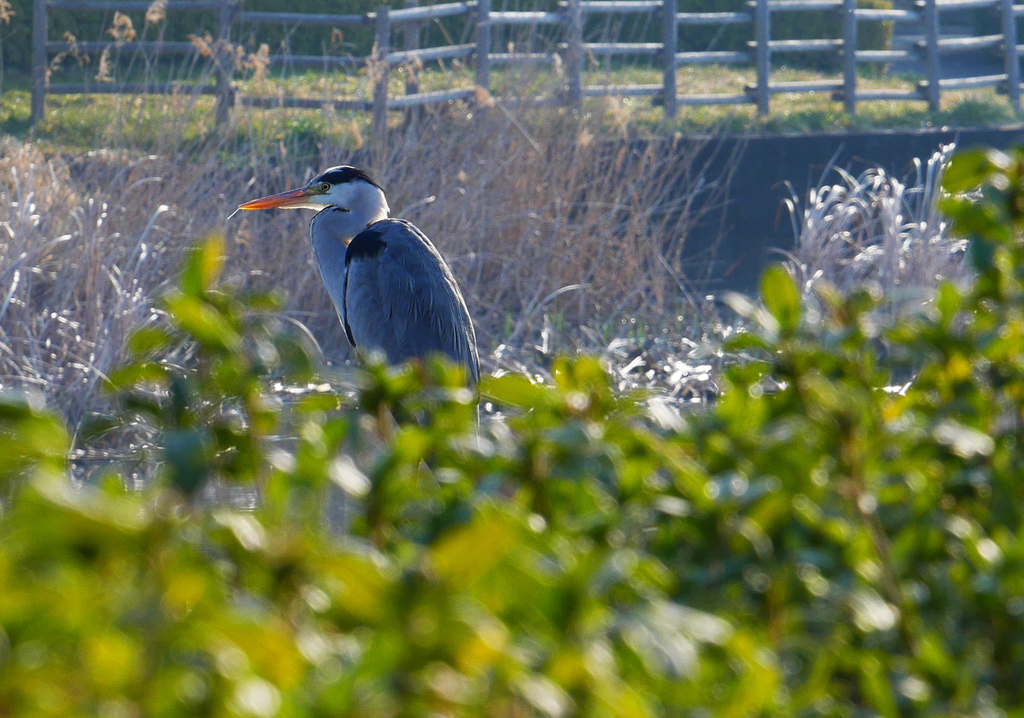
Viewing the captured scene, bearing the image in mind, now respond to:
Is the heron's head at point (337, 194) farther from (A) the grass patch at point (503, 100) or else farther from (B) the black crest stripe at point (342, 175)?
Answer: (A) the grass patch at point (503, 100)

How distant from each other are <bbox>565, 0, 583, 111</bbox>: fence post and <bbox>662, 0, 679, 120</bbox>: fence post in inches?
149

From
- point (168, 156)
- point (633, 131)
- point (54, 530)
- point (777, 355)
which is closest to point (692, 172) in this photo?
point (633, 131)

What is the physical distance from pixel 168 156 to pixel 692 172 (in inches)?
161

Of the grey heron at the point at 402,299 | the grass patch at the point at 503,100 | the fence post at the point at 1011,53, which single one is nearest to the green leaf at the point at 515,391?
the grey heron at the point at 402,299

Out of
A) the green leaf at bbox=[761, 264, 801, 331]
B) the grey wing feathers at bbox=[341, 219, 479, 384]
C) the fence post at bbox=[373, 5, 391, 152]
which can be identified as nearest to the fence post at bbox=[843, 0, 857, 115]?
the fence post at bbox=[373, 5, 391, 152]

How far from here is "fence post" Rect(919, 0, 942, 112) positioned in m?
13.1

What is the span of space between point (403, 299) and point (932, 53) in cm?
1075

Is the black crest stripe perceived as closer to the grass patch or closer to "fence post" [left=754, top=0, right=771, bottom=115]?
the grass patch

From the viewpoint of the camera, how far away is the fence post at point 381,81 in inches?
252

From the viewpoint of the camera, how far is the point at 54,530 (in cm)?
59

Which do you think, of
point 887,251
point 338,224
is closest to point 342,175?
point 338,224

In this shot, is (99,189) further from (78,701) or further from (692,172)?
(78,701)

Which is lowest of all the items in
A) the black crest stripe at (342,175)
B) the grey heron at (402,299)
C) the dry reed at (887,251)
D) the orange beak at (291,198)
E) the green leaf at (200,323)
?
the dry reed at (887,251)

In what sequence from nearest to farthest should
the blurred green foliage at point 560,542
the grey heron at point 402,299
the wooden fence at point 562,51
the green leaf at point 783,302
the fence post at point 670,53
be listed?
the blurred green foliage at point 560,542 → the green leaf at point 783,302 → the grey heron at point 402,299 → the wooden fence at point 562,51 → the fence post at point 670,53
